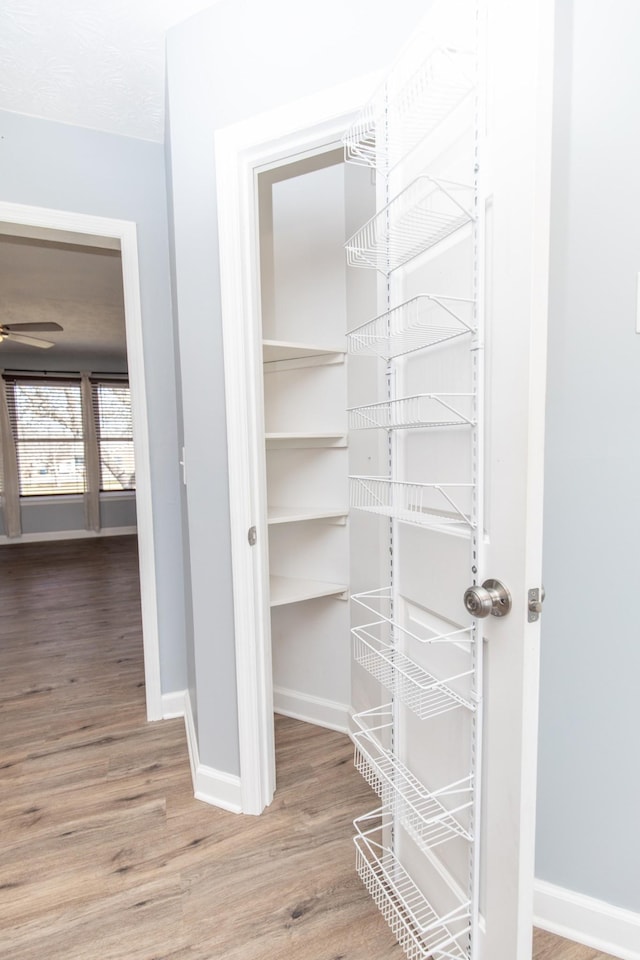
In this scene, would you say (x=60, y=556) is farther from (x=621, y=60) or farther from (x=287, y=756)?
(x=621, y=60)

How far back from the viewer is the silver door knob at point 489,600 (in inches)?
34.9

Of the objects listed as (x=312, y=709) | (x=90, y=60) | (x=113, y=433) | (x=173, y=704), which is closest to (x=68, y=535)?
(x=113, y=433)

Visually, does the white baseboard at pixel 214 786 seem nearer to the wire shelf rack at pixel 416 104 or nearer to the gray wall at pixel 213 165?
the gray wall at pixel 213 165

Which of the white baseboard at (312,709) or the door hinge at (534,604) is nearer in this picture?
the door hinge at (534,604)

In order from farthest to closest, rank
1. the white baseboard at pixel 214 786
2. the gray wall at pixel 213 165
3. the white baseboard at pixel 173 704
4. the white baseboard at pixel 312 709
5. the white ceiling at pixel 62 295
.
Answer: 1. the white ceiling at pixel 62 295
2. the white baseboard at pixel 173 704
3. the white baseboard at pixel 312 709
4. the white baseboard at pixel 214 786
5. the gray wall at pixel 213 165

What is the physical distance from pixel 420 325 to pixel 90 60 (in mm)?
1689

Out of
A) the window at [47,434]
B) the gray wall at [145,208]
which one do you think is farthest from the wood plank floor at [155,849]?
the window at [47,434]

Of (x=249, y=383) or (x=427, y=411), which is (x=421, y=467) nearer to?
(x=427, y=411)

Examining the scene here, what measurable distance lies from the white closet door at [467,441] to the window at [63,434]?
6253 millimetres

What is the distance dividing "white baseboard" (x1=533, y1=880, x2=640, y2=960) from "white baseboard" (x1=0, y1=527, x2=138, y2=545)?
6854mm

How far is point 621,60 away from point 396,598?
1.34 m

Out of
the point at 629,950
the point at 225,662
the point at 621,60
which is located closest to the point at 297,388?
the point at 225,662

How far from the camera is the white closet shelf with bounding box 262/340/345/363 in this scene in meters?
2.03

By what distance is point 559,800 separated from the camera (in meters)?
1.32
